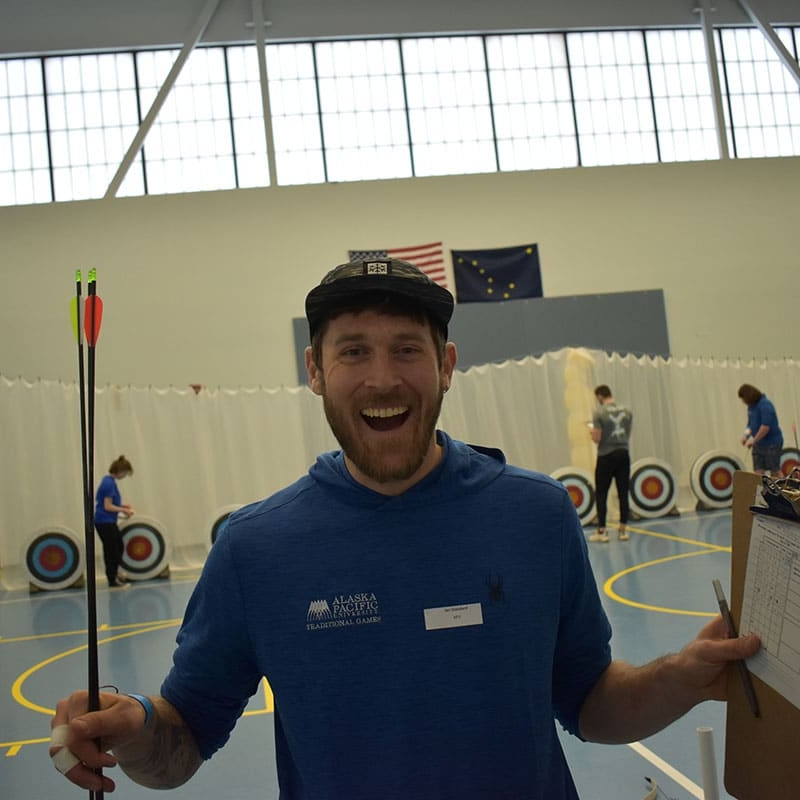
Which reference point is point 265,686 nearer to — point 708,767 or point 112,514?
point 708,767

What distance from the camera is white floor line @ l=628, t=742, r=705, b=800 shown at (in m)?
3.41

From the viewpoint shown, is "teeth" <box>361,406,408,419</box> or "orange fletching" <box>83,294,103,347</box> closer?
"orange fletching" <box>83,294,103,347</box>

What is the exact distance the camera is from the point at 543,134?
1780cm

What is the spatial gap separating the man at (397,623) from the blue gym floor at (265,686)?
2.03 m

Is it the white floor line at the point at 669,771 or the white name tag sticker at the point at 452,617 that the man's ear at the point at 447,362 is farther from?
the white floor line at the point at 669,771

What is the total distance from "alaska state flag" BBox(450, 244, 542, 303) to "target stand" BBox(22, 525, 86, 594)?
337 inches

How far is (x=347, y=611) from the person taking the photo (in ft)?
4.64

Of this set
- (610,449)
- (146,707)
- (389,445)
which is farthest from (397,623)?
(610,449)

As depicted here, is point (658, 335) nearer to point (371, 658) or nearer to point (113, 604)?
point (113, 604)

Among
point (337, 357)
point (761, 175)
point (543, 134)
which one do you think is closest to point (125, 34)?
point (543, 134)

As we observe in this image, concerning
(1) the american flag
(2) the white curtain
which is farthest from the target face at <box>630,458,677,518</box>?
(1) the american flag

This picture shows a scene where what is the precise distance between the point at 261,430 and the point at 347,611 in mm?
10788

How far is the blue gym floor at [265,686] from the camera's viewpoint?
3820 millimetres

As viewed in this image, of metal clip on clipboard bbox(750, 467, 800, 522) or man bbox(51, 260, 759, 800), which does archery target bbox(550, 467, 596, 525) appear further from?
metal clip on clipboard bbox(750, 467, 800, 522)
